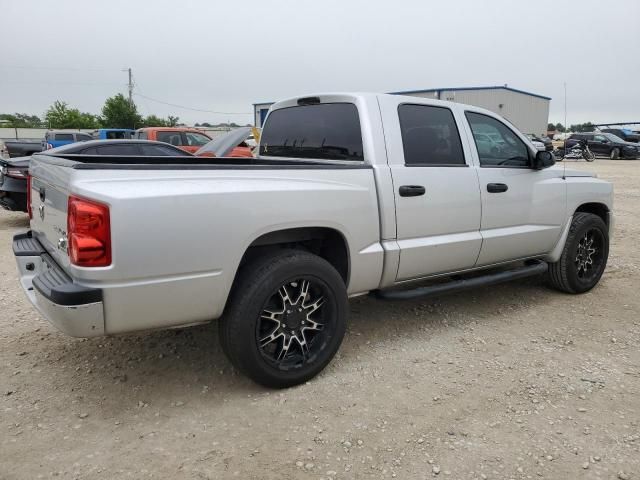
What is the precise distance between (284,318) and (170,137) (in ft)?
41.4

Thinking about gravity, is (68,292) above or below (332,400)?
above

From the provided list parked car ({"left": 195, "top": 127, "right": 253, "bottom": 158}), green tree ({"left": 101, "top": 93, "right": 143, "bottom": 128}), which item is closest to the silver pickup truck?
parked car ({"left": 195, "top": 127, "right": 253, "bottom": 158})

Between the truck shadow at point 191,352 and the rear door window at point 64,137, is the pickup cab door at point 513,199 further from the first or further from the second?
the rear door window at point 64,137

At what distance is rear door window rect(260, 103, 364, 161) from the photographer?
3840mm

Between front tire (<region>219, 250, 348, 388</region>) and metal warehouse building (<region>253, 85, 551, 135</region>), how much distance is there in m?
32.7

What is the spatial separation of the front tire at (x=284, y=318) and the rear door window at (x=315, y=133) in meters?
1.01

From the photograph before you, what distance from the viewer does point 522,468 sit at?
2568 mm

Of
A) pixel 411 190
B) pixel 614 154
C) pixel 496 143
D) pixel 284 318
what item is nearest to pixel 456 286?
pixel 411 190

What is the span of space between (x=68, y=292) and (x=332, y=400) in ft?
5.30

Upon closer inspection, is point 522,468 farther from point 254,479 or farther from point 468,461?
point 254,479

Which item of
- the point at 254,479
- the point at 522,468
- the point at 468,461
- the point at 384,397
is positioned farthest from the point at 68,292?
the point at 522,468

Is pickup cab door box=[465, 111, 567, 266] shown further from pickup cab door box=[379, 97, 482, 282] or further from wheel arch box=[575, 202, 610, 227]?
wheel arch box=[575, 202, 610, 227]

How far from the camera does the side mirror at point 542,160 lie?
459cm

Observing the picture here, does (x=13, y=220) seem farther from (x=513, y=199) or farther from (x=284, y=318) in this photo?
(x=513, y=199)
